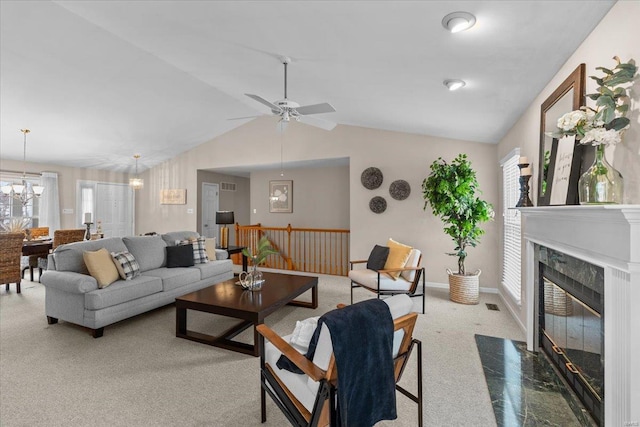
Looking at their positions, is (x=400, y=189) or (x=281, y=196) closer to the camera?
(x=400, y=189)

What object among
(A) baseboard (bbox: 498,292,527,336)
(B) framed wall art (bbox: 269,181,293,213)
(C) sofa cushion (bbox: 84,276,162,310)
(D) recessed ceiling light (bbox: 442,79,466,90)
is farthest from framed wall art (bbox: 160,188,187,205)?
(A) baseboard (bbox: 498,292,527,336)

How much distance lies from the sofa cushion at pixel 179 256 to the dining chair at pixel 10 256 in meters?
2.40

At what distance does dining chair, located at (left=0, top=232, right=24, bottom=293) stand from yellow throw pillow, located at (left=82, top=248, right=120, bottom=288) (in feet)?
7.38

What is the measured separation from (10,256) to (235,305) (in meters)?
4.26

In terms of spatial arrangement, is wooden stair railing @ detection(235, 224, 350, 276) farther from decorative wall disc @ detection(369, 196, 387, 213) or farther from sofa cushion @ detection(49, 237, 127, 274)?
sofa cushion @ detection(49, 237, 127, 274)

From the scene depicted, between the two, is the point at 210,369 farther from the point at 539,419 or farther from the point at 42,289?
the point at 42,289

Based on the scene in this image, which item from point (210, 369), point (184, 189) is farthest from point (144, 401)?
point (184, 189)

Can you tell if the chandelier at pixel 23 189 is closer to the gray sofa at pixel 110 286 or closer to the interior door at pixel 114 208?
the interior door at pixel 114 208

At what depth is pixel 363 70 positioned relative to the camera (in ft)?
9.98

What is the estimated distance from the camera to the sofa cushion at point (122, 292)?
321 cm

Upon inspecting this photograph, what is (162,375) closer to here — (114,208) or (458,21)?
(458,21)

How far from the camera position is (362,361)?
4.95ft

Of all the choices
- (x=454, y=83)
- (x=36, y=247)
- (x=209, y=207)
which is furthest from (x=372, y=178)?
(x=36, y=247)

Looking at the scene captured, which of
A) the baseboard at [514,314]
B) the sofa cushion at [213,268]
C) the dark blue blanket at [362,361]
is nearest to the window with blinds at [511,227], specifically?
the baseboard at [514,314]
